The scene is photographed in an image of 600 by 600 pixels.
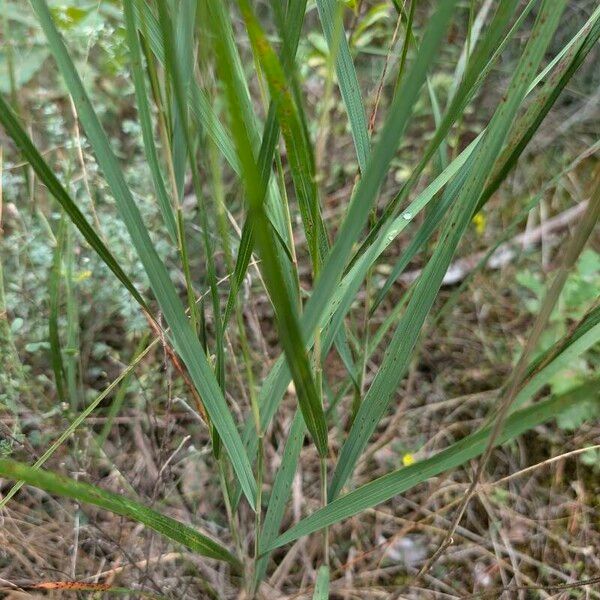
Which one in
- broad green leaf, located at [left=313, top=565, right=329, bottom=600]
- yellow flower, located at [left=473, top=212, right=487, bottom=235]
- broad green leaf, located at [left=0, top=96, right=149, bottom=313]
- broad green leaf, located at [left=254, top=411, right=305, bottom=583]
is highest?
yellow flower, located at [left=473, top=212, right=487, bottom=235]

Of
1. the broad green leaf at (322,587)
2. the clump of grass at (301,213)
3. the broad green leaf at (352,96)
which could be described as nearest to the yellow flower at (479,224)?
the clump of grass at (301,213)

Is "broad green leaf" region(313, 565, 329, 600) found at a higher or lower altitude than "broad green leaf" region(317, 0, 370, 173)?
lower

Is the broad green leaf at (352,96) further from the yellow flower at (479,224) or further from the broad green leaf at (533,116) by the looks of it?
the yellow flower at (479,224)

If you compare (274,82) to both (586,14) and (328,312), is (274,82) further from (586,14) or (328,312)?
(586,14)

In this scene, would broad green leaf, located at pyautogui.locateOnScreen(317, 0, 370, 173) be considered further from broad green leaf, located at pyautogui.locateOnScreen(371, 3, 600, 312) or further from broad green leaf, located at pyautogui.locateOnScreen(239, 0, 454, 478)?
broad green leaf, located at pyautogui.locateOnScreen(239, 0, 454, 478)

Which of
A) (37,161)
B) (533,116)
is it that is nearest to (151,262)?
(37,161)

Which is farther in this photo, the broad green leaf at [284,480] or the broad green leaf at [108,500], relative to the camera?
the broad green leaf at [284,480]

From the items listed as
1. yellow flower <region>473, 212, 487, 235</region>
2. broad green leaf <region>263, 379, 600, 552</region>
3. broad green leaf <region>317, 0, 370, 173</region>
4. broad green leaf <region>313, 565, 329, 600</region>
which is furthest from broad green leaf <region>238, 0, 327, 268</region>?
yellow flower <region>473, 212, 487, 235</region>
